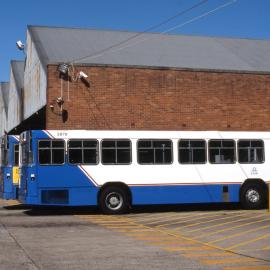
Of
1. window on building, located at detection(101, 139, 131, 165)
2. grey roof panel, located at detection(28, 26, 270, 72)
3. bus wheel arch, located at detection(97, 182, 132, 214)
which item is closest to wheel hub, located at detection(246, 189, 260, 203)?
bus wheel arch, located at detection(97, 182, 132, 214)

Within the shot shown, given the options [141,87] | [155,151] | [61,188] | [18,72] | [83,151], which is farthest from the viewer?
[18,72]

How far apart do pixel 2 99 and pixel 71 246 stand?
46.0 metres

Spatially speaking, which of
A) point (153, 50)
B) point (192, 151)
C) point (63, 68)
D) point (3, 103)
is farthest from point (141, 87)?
point (3, 103)

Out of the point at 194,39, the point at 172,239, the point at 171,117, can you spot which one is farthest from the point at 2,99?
the point at 172,239

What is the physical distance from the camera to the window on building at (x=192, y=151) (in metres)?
19.4

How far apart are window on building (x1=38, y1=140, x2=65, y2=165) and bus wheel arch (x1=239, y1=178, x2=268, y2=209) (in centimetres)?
628

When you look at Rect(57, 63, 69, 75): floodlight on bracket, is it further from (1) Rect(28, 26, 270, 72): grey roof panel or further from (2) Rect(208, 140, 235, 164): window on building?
(2) Rect(208, 140, 235, 164): window on building

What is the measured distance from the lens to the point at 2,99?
55.5 metres

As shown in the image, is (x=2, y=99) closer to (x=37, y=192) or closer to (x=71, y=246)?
(x=37, y=192)

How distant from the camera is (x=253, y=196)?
2002 cm

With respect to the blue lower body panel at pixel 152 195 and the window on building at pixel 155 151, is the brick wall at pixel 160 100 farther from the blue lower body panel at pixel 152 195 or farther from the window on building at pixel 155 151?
the blue lower body panel at pixel 152 195

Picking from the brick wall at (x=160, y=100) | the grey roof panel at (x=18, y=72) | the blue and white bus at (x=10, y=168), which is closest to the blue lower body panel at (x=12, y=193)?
the blue and white bus at (x=10, y=168)

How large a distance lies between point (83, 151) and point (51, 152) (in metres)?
1.03

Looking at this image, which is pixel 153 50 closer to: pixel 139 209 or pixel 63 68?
pixel 63 68
